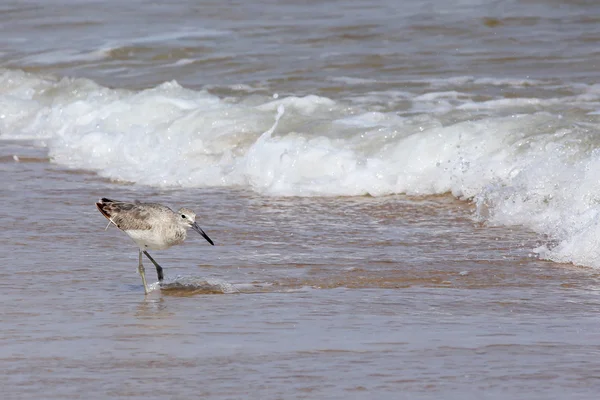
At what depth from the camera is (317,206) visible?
29.1ft

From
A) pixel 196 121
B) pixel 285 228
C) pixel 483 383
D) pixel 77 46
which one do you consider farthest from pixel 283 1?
pixel 483 383

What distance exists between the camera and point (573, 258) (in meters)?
7.02

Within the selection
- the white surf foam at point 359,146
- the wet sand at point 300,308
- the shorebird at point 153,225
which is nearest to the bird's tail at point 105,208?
the shorebird at point 153,225

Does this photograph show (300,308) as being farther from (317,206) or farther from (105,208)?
(317,206)

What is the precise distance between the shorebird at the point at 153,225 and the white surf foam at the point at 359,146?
7.20ft

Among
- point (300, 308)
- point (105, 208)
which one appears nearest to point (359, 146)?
point (105, 208)

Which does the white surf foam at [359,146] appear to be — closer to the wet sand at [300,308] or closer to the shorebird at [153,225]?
the wet sand at [300,308]

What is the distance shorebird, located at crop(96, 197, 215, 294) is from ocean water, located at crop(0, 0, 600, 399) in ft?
0.73

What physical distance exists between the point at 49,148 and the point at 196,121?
1492mm

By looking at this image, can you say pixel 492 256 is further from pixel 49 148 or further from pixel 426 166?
pixel 49 148

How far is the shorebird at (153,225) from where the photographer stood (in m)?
6.57

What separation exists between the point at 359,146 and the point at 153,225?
395 cm

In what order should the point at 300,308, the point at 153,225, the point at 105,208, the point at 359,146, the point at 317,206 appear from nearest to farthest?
the point at 300,308
the point at 153,225
the point at 105,208
the point at 317,206
the point at 359,146

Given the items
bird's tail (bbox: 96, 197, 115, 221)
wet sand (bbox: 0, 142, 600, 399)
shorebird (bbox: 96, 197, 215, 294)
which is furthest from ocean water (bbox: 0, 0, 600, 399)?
bird's tail (bbox: 96, 197, 115, 221)
